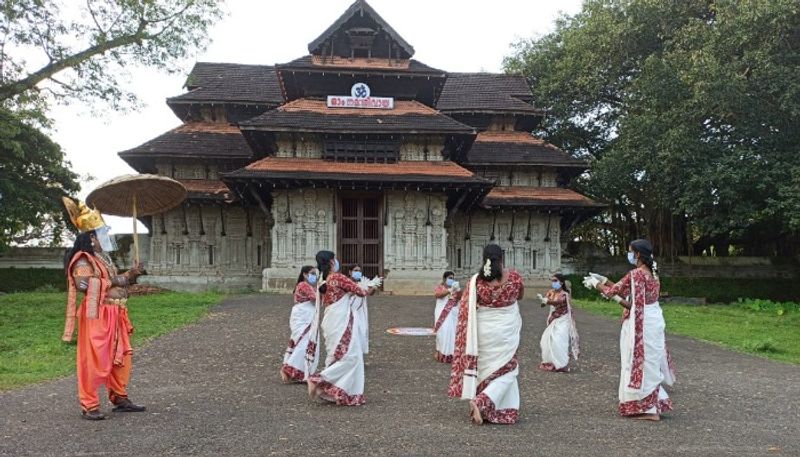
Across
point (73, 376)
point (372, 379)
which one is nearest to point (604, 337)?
point (372, 379)

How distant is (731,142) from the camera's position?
2633 cm

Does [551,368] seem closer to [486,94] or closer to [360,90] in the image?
[360,90]

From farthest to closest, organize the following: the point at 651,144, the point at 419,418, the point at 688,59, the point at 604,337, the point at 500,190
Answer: the point at 500,190 < the point at 651,144 < the point at 688,59 < the point at 604,337 < the point at 419,418

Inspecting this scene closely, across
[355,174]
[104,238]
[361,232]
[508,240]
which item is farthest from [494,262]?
[508,240]

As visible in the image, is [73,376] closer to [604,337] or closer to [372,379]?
[372,379]

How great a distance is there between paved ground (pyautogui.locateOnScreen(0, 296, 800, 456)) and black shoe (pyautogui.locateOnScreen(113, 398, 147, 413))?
0.19 m

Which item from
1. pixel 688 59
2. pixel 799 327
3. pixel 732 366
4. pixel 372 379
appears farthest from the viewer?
pixel 688 59

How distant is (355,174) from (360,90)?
13.5ft

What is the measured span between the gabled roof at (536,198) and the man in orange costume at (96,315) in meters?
21.0

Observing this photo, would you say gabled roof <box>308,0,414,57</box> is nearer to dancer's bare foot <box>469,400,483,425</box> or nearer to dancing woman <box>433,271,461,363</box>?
dancing woman <box>433,271,461,363</box>

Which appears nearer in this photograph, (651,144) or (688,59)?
(688,59)

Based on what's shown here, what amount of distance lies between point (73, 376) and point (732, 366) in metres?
10.3

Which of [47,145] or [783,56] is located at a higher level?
[783,56]

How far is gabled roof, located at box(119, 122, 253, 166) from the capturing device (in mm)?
27016
